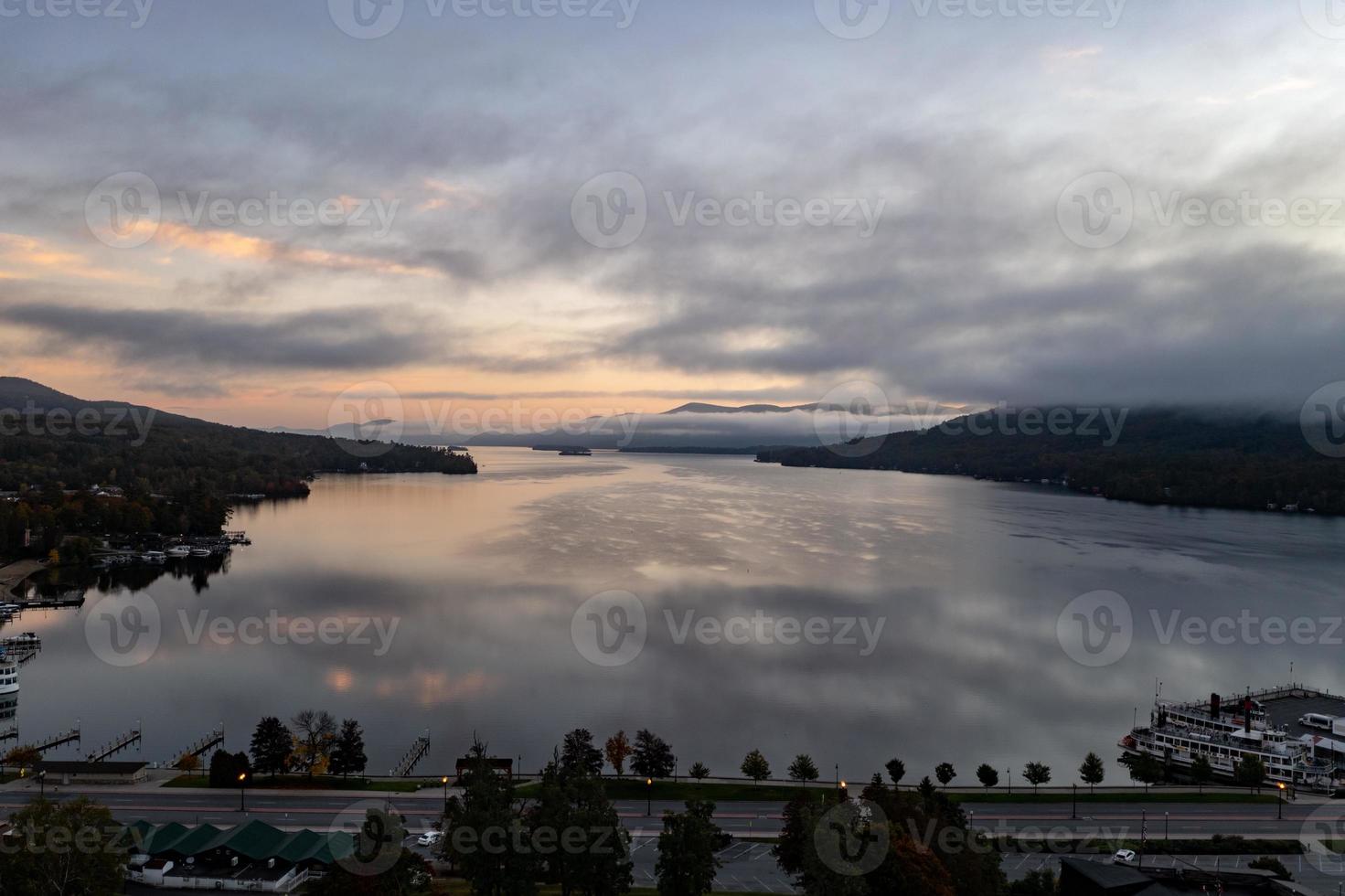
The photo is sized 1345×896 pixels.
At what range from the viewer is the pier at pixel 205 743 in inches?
586

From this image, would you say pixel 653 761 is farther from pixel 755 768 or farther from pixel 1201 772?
pixel 1201 772

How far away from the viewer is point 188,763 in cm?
1363

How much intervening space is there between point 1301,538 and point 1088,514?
43.0 feet

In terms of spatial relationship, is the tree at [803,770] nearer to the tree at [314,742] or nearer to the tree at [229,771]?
the tree at [314,742]

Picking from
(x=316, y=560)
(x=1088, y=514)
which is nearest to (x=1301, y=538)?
(x=1088, y=514)

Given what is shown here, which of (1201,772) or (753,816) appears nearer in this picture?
(753,816)

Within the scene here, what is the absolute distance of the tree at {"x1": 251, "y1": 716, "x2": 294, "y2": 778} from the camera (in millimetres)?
12945

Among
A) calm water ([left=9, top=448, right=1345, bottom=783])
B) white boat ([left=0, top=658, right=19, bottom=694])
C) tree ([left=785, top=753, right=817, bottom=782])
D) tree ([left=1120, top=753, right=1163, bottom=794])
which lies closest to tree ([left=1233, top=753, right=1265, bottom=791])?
tree ([left=1120, top=753, right=1163, bottom=794])

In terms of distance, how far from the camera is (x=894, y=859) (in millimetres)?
7582

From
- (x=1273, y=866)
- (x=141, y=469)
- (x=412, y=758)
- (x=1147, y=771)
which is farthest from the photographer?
(x=141, y=469)

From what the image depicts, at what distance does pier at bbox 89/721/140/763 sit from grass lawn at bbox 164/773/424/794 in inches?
129

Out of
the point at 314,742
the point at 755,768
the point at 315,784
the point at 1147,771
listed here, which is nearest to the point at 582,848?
the point at 755,768

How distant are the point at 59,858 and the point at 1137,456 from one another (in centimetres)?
9192

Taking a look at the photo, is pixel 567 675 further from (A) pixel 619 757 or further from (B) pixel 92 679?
(B) pixel 92 679
